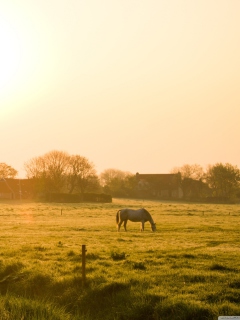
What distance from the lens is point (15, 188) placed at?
12225 centimetres

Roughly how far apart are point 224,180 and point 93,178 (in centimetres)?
3266

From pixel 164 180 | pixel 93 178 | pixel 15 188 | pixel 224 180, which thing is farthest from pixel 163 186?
pixel 15 188

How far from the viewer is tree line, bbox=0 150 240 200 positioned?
11012 centimetres

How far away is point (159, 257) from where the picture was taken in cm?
1823

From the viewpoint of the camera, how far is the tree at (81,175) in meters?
110

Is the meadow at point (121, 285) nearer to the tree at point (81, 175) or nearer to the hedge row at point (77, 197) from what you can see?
the hedge row at point (77, 197)

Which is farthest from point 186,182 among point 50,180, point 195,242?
point 195,242

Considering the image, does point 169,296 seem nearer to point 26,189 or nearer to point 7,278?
point 7,278

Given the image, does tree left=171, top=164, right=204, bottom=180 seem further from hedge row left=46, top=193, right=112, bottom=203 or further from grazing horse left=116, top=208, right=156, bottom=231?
grazing horse left=116, top=208, right=156, bottom=231

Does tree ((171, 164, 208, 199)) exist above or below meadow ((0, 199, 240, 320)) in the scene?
above

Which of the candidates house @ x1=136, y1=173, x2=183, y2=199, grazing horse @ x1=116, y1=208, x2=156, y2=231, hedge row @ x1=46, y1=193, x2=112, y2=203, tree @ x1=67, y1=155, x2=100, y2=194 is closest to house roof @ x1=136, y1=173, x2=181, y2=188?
house @ x1=136, y1=173, x2=183, y2=199

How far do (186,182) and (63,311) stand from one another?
4649 inches

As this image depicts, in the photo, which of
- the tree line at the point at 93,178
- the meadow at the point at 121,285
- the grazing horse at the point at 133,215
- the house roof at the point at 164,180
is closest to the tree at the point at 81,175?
the tree line at the point at 93,178

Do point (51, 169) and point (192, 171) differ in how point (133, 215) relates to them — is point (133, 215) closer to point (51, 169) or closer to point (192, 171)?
point (51, 169)
